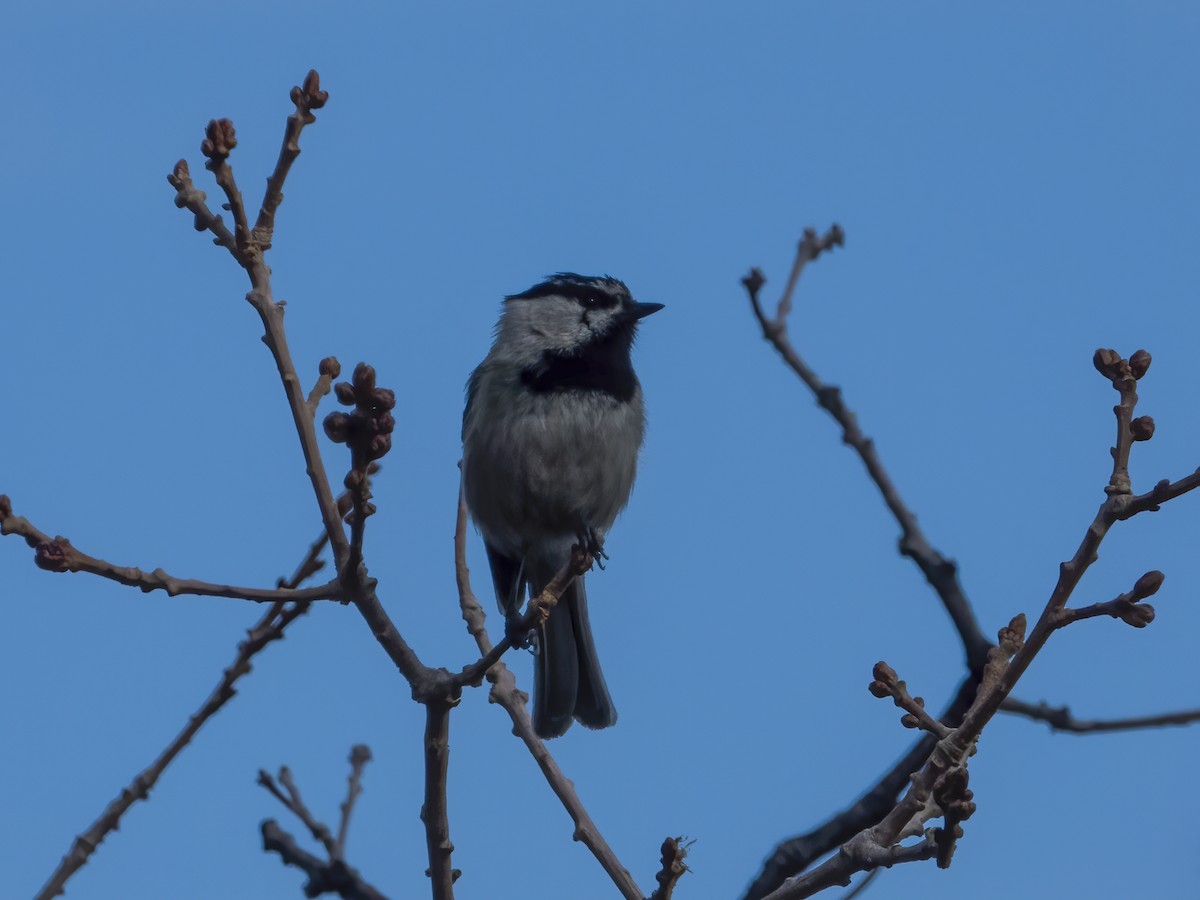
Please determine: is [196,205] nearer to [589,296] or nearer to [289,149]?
[289,149]

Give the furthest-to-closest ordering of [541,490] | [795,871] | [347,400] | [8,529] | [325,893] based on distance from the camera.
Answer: [541,490], [325,893], [795,871], [8,529], [347,400]

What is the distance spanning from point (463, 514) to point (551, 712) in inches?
74.0

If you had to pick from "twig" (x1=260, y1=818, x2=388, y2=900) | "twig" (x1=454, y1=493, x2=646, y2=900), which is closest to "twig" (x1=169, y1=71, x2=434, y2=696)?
"twig" (x1=454, y1=493, x2=646, y2=900)

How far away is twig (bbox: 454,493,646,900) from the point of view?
3707mm

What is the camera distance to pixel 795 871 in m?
4.36

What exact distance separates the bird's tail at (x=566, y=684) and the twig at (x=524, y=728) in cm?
182

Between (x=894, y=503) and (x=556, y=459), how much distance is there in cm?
152

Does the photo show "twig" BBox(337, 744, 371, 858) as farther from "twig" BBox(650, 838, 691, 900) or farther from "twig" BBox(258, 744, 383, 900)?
"twig" BBox(650, 838, 691, 900)

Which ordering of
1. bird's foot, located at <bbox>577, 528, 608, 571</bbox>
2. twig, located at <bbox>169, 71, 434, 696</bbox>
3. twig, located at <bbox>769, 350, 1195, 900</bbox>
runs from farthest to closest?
bird's foot, located at <bbox>577, 528, 608, 571</bbox>, twig, located at <bbox>169, 71, 434, 696</bbox>, twig, located at <bbox>769, 350, 1195, 900</bbox>

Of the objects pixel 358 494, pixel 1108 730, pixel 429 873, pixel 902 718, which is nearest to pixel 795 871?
pixel 1108 730

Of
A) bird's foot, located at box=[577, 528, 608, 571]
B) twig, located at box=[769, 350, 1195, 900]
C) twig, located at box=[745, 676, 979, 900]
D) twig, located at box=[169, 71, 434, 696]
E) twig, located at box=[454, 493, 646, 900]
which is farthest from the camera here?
bird's foot, located at box=[577, 528, 608, 571]

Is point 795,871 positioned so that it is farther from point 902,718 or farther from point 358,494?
point 358,494

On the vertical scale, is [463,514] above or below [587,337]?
below

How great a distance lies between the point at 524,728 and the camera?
411cm
